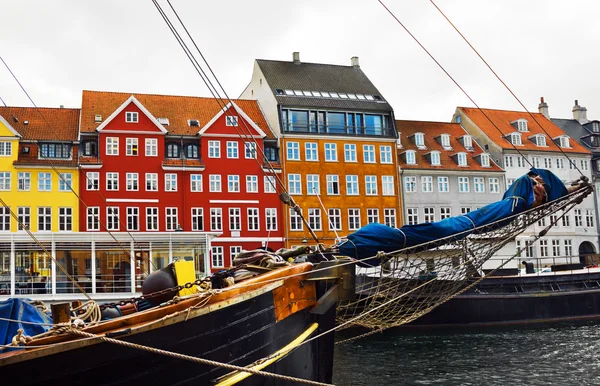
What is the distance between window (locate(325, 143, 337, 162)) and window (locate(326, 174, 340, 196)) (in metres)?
1.02

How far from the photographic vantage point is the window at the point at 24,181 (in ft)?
113

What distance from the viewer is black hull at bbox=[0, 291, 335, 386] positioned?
5.84 meters

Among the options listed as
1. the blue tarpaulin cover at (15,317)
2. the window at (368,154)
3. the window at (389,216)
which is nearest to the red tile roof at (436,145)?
the window at (368,154)

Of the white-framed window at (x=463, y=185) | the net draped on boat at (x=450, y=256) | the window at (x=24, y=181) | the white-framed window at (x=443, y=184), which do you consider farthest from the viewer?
the white-framed window at (x=463, y=185)

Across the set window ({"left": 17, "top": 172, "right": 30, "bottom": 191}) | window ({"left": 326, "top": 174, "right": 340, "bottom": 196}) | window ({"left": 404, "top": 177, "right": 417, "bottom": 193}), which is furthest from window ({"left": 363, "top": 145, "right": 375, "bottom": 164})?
window ({"left": 17, "top": 172, "right": 30, "bottom": 191})

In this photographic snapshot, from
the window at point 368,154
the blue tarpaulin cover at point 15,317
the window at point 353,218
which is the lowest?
the blue tarpaulin cover at point 15,317

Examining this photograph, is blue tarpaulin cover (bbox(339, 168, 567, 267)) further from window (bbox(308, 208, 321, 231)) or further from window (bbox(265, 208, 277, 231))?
window (bbox(308, 208, 321, 231))

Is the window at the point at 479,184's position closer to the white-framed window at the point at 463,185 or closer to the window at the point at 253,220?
the white-framed window at the point at 463,185

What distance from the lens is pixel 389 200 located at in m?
41.8

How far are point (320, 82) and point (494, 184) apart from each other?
13635 mm

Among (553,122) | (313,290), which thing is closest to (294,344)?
(313,290)

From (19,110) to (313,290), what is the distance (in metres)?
34.4

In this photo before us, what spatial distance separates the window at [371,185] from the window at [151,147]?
13.1 metres

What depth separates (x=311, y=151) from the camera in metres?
40.8
